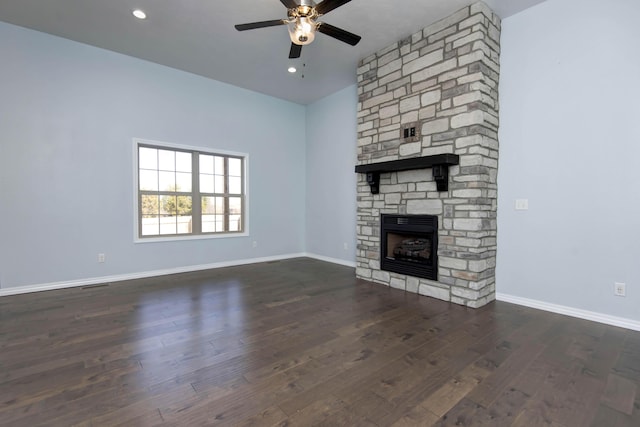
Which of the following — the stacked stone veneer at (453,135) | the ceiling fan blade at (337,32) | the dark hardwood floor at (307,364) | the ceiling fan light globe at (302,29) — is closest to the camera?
the dark hardwood floor at (307,364)

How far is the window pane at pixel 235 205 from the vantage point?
5574 millimetres

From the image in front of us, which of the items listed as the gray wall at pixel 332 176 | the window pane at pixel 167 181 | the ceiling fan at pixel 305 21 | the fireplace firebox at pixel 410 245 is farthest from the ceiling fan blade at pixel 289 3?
the window pane at pixel 167 181

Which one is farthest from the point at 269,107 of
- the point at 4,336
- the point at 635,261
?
the point at 635,261

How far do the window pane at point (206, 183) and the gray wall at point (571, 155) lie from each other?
178 inches

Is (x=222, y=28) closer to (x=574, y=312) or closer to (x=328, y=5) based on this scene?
(x=328, y=5)

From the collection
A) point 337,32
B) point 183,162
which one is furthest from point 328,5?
point 183,162

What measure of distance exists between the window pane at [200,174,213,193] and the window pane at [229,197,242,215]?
0.43 meters

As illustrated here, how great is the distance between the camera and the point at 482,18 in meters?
3.11

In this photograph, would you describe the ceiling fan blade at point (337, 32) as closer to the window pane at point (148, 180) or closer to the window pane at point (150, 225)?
the window pane at point (148, 180)

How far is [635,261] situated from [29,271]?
6592mm

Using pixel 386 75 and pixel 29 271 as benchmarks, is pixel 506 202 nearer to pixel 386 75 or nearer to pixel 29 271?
pixel 386 75

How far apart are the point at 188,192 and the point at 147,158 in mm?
808

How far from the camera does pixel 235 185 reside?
561cm

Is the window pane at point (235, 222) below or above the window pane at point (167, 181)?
below
